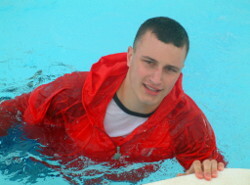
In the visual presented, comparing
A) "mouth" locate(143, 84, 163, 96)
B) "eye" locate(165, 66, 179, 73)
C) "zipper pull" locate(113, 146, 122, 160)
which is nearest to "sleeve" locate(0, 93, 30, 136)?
"zipper pull" locate(113, 146, 122, 160)

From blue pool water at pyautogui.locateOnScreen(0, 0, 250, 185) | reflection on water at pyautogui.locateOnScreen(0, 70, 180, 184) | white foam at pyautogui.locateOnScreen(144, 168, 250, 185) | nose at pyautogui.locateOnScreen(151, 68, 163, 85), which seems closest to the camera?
white foam at pyautogui.locateOnScreen(144, 168, 250, 185)

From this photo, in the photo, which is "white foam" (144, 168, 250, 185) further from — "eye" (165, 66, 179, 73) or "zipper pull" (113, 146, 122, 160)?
"zipper pull" (113, 146, 122, 160)

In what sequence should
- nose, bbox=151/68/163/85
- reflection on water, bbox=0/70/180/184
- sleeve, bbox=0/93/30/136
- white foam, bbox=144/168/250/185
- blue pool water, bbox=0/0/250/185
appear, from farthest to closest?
blue pool water, bbox=0/0/250/185 → reflection on water, bbox=0/70/180/184 → sleeve, bbox=0/93/30/136 → nose, bbox=151/68/163/85 → white foam, bbox=144/168/250/185

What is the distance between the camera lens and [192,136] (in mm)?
2254

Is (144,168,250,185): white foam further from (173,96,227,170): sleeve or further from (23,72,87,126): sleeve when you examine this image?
(23,72,87,126): sleeve

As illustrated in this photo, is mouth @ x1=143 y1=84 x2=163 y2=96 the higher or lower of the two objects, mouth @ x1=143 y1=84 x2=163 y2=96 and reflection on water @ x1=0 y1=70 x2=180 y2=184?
the higher

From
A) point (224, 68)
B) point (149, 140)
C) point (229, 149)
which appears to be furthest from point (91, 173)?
point (224, 68)

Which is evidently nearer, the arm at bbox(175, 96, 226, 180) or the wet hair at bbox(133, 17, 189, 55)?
the wet hair at bbox(133, 17, 189, 55)

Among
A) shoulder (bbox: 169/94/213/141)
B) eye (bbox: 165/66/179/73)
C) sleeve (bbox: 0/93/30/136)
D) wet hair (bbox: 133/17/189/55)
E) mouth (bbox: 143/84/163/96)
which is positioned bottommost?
shoulder (bbox: 169/94/213/141)

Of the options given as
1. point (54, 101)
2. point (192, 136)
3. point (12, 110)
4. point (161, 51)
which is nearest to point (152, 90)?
point (161, 51)

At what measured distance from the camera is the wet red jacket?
2.20 m

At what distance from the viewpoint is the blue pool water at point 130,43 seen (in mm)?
3434

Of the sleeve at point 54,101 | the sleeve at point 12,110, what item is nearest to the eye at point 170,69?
the sleeve at point 54,101

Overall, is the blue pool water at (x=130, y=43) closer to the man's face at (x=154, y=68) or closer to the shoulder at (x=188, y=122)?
the shoulder at (x=188, y=122)
